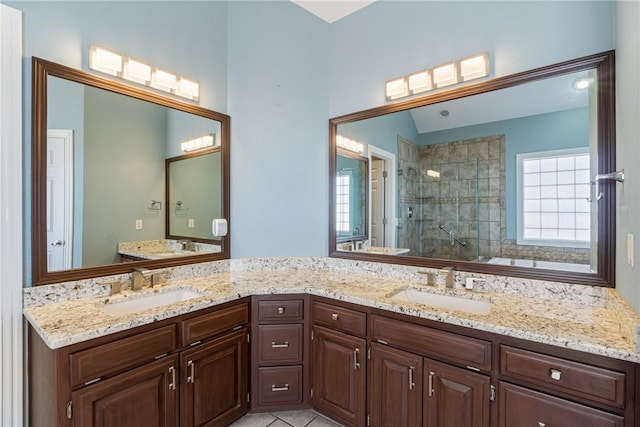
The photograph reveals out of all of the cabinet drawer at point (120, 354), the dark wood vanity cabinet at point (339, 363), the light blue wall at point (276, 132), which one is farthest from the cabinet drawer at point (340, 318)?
the cabinet drawer at point (120, 354)

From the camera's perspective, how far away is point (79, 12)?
1801mm

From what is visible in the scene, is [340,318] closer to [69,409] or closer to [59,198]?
[69,409]

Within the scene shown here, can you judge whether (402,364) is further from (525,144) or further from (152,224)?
(152,224)

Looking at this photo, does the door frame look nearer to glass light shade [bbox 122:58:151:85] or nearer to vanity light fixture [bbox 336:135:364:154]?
vanity light fixture [bbox 336:135:364:154]

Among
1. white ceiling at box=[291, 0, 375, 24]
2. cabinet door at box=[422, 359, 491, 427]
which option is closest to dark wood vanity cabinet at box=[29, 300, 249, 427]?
cabinet door at box=[422, 359, 491, 427]

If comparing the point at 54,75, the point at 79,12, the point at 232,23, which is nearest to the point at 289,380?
the point at 54,75

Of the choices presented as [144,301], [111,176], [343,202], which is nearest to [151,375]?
[144,301]

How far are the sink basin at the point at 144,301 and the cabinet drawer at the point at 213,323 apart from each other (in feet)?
0.74

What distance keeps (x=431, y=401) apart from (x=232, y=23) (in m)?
3.00

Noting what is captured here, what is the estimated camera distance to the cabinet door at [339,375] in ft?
6.09

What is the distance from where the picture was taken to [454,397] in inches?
59.5

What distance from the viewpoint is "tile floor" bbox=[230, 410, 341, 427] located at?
201 cm

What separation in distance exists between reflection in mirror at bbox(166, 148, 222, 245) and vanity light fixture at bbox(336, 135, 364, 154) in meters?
1.01

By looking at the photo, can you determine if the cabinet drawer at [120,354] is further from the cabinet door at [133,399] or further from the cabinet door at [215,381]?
the cabinet door at [215,381]
